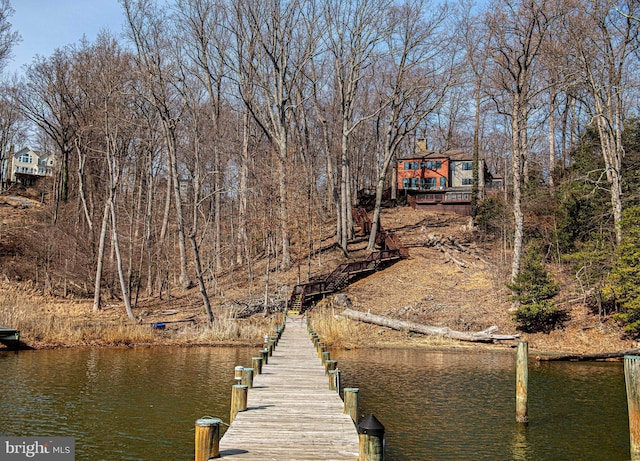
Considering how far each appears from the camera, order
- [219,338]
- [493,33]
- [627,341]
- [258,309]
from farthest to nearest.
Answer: [258,309] < [493,33] < [219,338] < [627,341]

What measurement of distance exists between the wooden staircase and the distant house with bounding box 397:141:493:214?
1136 centimetres

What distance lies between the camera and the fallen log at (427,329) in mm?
26047

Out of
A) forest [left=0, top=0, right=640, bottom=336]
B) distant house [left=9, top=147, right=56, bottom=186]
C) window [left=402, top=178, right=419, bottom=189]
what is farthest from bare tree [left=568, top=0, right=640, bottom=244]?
distant house [left=9, top=147, right=56, bottom=186]

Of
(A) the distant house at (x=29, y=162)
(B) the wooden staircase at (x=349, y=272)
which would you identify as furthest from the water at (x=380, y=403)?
(A) the distant house at (x=29, y=162)

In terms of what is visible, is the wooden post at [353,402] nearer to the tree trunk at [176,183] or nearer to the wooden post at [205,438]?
the wooden post at [205,438]

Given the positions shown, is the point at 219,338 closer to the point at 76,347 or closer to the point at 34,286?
the point at 76,347

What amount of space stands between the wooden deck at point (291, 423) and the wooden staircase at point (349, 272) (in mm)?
17373

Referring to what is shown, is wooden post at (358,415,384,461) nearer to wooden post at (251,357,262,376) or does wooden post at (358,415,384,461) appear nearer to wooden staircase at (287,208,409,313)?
wooden post at (251,357,262,376)

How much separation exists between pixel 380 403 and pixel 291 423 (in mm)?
5521

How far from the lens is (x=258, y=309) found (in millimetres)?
31516

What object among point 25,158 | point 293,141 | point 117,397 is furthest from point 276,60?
point 25,158

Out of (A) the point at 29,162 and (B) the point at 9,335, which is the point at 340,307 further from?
(A) the point at 29,162

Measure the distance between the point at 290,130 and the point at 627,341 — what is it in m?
30.5

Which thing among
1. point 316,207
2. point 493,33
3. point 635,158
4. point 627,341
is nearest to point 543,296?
point 627,341
